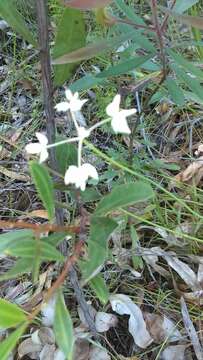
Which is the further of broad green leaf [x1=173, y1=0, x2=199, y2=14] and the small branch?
broad green leaf [x1=173, y1=0, x2=199, y2=14]

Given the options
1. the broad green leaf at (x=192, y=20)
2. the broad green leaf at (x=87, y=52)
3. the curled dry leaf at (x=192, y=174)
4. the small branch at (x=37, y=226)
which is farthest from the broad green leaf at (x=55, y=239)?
the curled dry leaf at (x=192, y=174)

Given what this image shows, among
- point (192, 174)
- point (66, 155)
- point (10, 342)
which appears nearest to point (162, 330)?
point (192, 174)

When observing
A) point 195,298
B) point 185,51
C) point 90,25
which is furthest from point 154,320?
point 90,25

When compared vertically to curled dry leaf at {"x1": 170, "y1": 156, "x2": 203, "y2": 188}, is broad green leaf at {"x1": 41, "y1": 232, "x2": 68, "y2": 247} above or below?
above

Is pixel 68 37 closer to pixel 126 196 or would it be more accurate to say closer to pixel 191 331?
pixel 126 196

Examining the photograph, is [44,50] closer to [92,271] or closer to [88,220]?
[88,220]

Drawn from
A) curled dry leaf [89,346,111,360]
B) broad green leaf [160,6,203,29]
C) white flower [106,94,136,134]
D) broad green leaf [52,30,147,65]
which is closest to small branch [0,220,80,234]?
white flower [106,94,136,134]

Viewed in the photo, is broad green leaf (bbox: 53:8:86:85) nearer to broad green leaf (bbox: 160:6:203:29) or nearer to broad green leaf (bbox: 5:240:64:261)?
broad green leaf (bbox: 160:6:203:29)

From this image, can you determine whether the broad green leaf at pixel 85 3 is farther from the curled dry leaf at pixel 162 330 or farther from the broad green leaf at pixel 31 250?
the curled dry leaf at pixel 162 330
